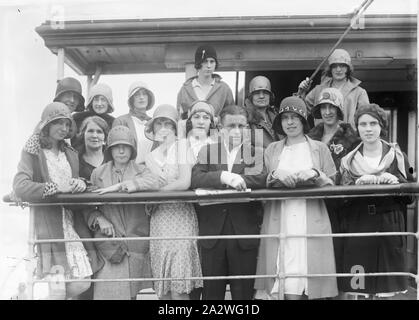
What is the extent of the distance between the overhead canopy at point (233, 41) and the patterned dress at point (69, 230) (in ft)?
1.51

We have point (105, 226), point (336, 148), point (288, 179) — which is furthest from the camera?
point (336, 148)

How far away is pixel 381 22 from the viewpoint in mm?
2943

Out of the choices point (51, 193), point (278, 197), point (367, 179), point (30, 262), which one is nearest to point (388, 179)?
point (367, 179)

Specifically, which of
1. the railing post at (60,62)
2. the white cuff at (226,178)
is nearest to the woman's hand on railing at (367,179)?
the white cuff at (226,178)

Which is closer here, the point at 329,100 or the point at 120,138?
the point at 120,138

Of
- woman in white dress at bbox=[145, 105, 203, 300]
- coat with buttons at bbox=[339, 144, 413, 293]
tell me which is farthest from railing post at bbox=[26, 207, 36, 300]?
coat with buttons at bbox=[339, 144, 413, 293]

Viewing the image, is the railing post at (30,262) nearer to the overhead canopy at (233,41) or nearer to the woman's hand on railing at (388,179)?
the overhead canopy at (233,41)

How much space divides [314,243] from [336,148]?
1.56 feet

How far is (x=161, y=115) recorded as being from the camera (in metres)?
2.95

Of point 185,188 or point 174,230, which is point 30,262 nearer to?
point 174,230

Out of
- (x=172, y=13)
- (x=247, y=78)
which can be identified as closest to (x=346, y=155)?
(x=247, y=78)

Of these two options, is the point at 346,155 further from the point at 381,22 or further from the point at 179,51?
the point at 179,51

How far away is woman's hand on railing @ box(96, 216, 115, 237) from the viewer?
2.86m

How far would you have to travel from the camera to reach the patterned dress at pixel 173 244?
282cm
